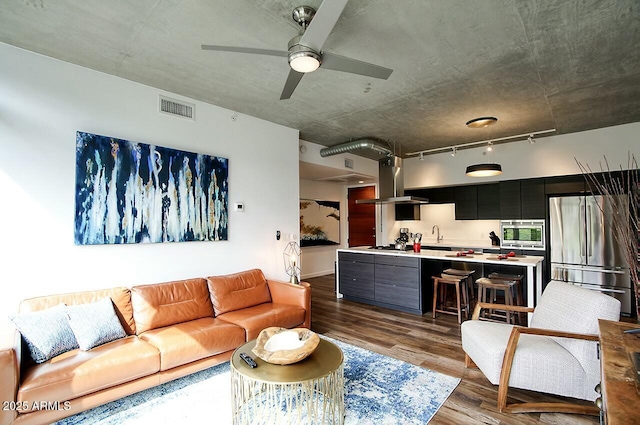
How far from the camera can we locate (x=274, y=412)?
225cm

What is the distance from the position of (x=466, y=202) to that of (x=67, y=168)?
6.36 metres

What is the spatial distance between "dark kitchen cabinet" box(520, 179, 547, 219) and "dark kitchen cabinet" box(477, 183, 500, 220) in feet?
1.65

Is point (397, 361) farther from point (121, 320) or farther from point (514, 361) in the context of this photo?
point (121, 320)

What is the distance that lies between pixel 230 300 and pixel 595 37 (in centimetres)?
393

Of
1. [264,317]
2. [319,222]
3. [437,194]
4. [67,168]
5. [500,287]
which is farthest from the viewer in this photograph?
[319,222]

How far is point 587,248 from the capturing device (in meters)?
4.59

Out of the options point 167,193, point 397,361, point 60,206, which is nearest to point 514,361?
point 397,361

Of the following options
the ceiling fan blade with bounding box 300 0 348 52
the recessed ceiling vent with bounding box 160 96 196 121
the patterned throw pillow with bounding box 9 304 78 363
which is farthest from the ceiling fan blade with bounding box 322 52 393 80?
the patterned throw pillow with bounding box 9 304 78 363

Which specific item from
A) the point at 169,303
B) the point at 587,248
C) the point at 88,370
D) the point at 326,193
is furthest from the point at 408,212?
the point at 88,370

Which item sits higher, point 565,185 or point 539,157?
point 539,157

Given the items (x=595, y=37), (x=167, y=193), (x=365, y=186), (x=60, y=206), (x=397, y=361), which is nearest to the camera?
(x=595, y=37)

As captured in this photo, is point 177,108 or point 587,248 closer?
point 177,108

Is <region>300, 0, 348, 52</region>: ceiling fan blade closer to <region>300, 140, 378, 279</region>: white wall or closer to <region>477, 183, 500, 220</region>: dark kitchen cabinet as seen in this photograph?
<region>300, 140, 378, 279</region>: white wall

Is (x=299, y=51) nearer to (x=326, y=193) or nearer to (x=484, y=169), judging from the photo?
(x=484, y=169)
